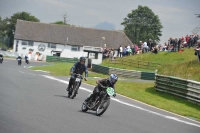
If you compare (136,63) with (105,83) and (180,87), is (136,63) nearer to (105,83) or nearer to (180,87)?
(180,87)

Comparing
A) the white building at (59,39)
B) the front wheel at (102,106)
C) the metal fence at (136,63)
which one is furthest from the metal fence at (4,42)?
the front wheel at (102,106)

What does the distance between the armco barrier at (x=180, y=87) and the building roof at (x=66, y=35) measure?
72613 millimetres

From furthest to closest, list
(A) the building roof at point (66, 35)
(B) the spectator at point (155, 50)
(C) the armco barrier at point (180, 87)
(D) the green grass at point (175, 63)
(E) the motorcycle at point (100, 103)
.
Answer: (A) the building roof at point (66, 35)
(B) the spectator at point (155, 50)
(D) the green grass at point (175, 63)
(C) the armco barrier at point (180, 87)
(E) the motorcycle at point (100, 103)

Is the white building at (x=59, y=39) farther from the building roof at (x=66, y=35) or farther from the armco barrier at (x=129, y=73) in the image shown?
the armco barrier at (x=129, y=73)

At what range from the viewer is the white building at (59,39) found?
103 m

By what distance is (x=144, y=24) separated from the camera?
366ft

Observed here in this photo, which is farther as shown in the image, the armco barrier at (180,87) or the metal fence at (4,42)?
the metal fence at (4,42)

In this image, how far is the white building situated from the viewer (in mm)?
102812

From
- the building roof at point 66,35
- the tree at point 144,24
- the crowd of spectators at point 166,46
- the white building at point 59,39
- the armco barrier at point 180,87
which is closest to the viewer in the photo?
the armco barrier at point 180,87

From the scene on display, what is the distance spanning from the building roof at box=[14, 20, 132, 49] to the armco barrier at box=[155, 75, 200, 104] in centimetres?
7261

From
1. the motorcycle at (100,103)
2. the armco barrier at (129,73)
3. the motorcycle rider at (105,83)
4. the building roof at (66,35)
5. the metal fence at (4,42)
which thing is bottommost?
the armco barrier at (129,73)

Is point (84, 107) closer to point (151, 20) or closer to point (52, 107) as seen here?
point (52, 107)

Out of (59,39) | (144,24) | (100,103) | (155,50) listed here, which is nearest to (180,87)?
(100,103)

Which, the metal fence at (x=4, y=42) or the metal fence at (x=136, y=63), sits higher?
the metal fence at (x=4, y=42)
